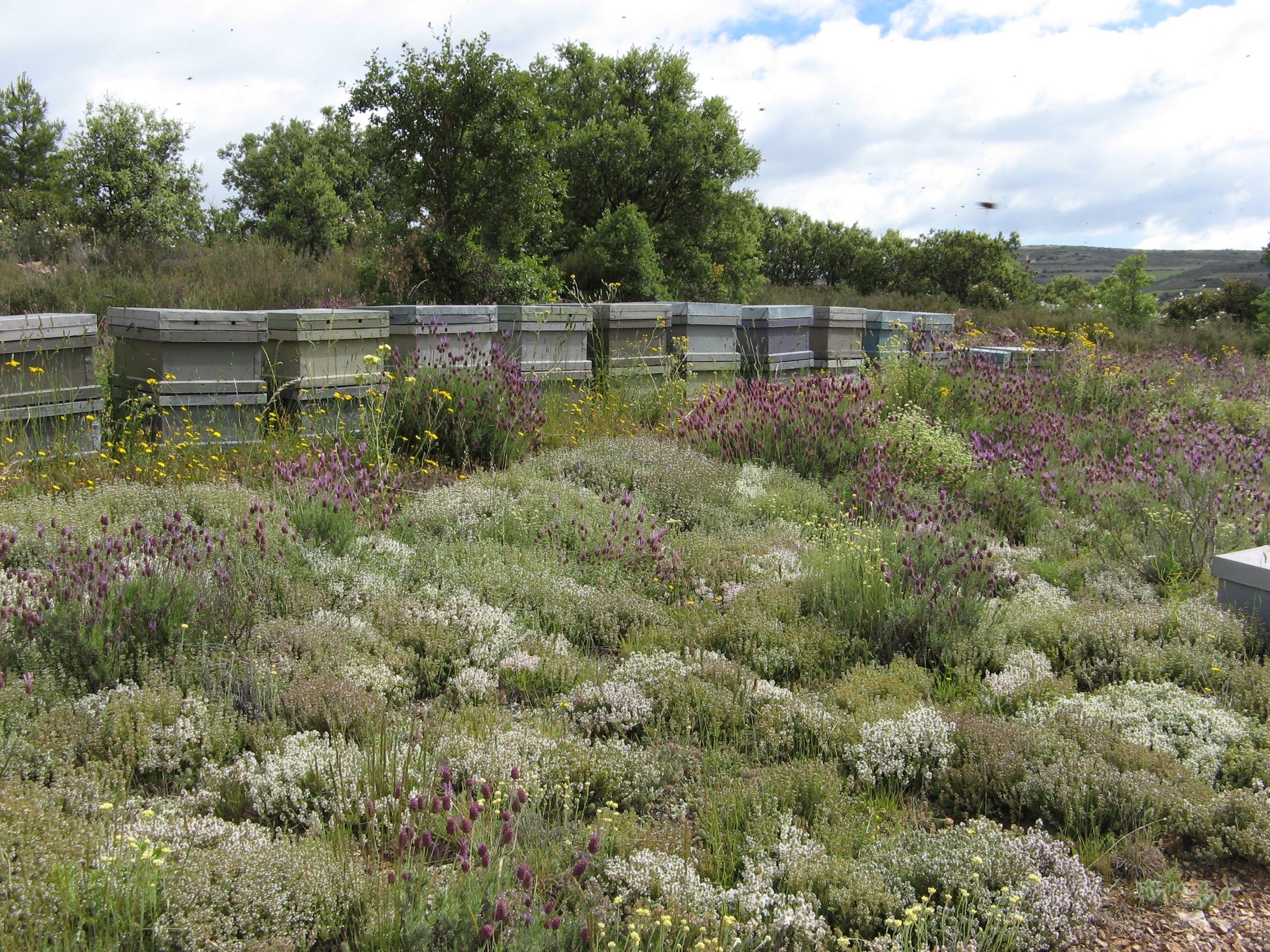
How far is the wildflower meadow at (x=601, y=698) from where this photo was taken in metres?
2.34

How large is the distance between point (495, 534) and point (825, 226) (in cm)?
2786

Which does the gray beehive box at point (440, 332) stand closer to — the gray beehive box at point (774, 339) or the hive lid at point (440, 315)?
the hive lid at point (440, 315)

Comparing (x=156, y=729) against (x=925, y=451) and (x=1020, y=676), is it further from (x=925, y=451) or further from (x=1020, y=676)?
(x=925, y=451)

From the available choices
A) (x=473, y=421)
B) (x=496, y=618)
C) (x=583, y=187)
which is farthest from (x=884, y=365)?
(x=583, y=187)

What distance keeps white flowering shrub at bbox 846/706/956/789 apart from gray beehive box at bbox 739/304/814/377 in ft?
21.6

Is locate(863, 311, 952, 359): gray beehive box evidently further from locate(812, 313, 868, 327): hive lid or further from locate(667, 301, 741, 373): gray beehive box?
locate(667, 301, 741, 373): gray beehive box

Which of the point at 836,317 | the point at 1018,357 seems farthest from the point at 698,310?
the point at 1018,357

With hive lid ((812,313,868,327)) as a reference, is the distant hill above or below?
above

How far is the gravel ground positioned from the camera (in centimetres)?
255

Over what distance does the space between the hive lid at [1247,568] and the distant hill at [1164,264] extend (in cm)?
5568

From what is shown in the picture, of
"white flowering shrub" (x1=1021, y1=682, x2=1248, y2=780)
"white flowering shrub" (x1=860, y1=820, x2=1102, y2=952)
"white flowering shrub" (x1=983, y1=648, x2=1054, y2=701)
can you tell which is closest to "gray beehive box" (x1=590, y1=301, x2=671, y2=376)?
"white flowering shrub" (x1=983, y1=648, x2=1054, y2=701)

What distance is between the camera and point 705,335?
9.57 meters

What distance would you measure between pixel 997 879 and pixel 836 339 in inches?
350

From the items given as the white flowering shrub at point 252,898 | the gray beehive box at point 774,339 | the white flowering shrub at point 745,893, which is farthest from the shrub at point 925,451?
the white flowering shrub at point 252,898
